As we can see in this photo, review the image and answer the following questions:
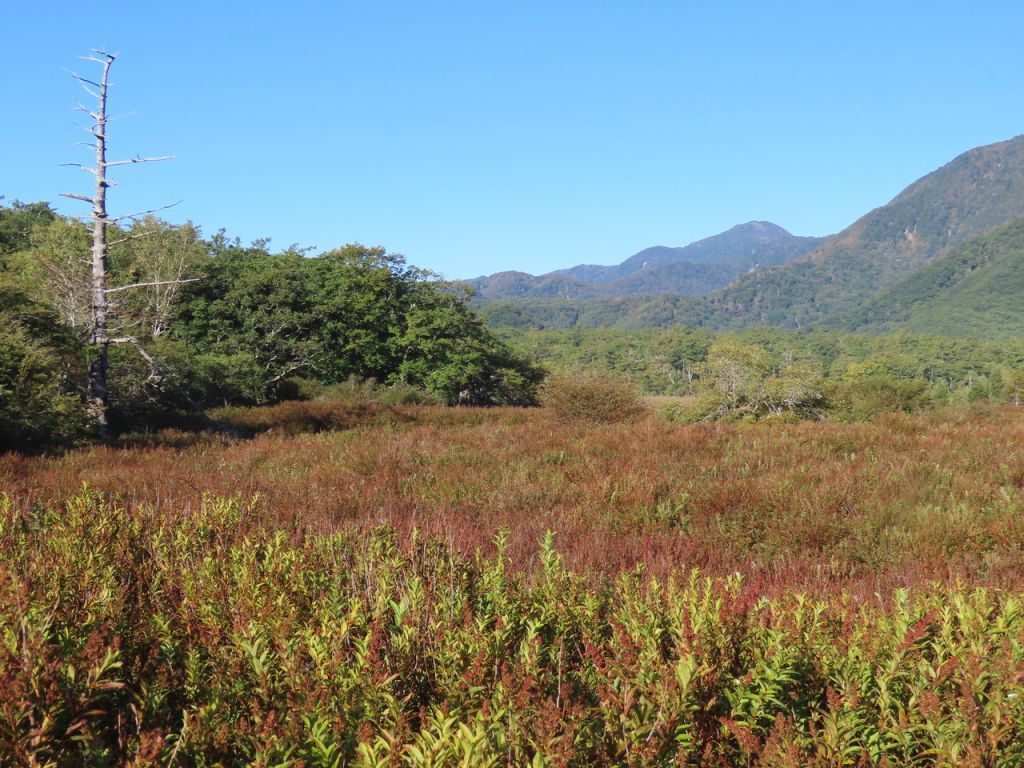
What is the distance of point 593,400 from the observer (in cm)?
2109

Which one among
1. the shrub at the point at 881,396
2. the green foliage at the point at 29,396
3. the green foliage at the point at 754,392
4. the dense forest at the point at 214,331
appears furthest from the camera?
the shrub at the point at 881,396

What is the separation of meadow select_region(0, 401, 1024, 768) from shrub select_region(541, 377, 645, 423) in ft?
48.1

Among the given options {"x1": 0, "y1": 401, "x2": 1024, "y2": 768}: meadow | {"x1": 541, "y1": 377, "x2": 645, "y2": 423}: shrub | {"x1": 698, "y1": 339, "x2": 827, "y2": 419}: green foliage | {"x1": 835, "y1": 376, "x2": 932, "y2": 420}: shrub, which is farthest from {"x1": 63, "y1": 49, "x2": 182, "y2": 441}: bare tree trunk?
{"x1": 835, "y1": 376, "x2": 932, "y2": 420}: shrub

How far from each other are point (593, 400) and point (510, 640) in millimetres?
18866

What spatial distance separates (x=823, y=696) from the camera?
2.20 m

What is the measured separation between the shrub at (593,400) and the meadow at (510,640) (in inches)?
578

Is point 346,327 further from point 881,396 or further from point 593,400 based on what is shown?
point 881,396

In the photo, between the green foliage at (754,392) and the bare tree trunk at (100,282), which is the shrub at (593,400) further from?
the bare tree trunk at (100,282)

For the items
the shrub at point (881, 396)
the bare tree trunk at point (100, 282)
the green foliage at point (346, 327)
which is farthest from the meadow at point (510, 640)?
the shrub at point (881, 396)

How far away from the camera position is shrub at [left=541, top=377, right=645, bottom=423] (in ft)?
67.6

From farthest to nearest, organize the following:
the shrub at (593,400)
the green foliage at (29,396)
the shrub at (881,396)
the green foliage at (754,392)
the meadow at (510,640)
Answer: the shrub at (881,396)
the green foliage at (754,392)
the shrub at (593,400)
the green foliage at (29,396)
the meadow at (510,640)

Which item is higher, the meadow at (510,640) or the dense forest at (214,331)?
the dense forest at (214,331)

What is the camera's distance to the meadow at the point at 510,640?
1632 mm

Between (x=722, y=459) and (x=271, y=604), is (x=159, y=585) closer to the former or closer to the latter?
(x=271, y=604)
